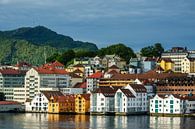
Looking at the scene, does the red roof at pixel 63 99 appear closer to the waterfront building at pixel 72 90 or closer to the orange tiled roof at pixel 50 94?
the orange tiled roof at pixel 50 94

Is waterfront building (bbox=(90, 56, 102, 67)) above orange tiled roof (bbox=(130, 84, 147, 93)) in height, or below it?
above

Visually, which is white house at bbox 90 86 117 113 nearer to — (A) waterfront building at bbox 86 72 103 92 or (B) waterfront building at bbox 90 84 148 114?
(B) waterfront building at bbox 90 84 148 114

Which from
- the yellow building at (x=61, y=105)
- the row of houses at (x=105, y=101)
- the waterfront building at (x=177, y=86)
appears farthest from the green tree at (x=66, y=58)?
the waterfront building at (x=177, y=86)

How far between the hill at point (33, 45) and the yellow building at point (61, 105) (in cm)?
4440

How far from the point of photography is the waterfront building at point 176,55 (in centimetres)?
6938

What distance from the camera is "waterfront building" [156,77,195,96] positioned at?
5117cm

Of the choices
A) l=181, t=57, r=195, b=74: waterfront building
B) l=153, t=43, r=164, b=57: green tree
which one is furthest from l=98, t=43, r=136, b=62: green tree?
l=181, t=57, r=195, b=74: waterfront building

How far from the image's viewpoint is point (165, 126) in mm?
35406

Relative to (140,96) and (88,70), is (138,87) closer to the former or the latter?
(140,96)

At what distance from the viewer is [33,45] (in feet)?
344

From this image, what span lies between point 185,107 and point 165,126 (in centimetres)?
1149

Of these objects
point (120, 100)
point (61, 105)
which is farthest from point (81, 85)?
point (120, 100)

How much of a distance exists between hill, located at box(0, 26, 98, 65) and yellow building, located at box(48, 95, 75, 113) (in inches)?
1748

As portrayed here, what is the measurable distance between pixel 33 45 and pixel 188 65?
43280 mm
